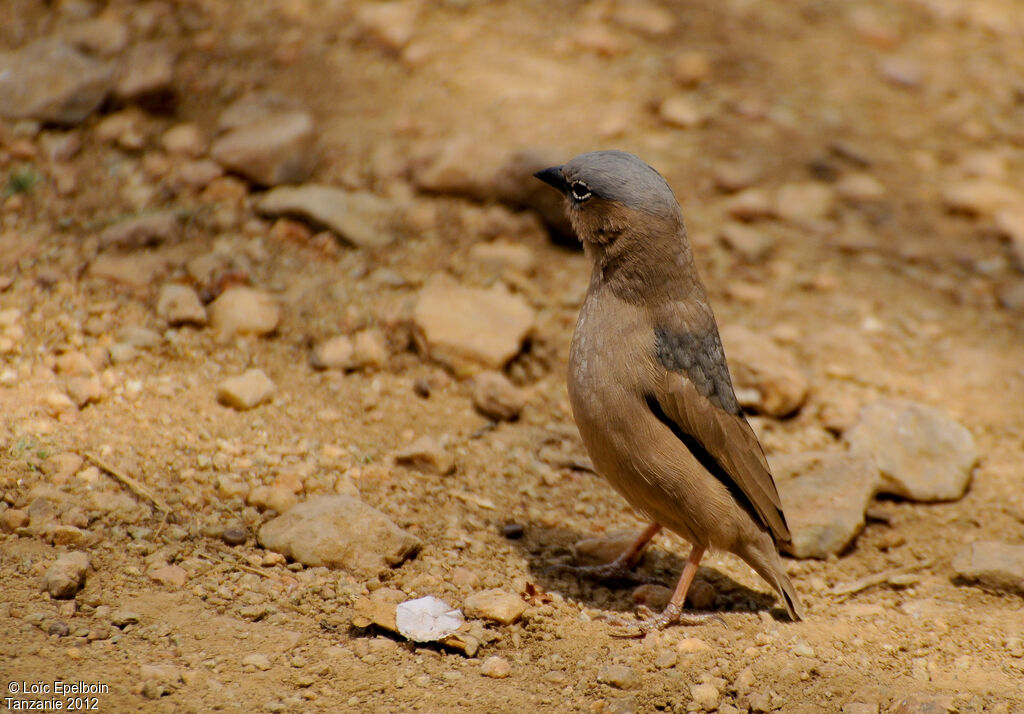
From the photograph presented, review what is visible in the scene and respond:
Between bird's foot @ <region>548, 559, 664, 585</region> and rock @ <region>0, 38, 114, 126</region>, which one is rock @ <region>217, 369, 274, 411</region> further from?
rock @ <region>0, 38, 114, 126</region>

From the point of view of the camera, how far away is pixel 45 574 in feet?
13.4

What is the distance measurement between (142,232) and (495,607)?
3.33 m

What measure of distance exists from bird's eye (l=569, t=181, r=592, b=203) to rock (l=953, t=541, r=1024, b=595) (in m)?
2.61

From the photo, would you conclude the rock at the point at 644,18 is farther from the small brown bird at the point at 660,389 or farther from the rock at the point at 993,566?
the rock at the point at 993,566

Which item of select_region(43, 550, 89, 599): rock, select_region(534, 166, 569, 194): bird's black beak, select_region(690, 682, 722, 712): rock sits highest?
select_region(534, 166, 569, 194): bird's black beak

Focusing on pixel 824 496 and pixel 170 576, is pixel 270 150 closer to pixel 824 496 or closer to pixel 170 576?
pixel 170 576

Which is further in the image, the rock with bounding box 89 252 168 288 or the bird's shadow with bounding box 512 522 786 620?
the rock with bounding box 89 252 168 288

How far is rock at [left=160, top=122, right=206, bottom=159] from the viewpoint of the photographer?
22.6 feet

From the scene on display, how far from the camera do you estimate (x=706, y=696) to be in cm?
414

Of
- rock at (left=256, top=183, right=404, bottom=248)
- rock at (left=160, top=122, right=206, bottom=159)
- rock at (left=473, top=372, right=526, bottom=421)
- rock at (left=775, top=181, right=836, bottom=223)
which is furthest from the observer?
rock at (left=775, top=181, right=836, bottom=223)

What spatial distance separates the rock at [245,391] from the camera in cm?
537

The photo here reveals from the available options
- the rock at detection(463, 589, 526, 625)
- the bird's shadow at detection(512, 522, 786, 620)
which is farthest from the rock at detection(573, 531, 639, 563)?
the rock at detection(463, 589, 526, 625)

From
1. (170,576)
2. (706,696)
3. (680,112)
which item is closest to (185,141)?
(170,576)

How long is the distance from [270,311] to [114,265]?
0.92 meters
